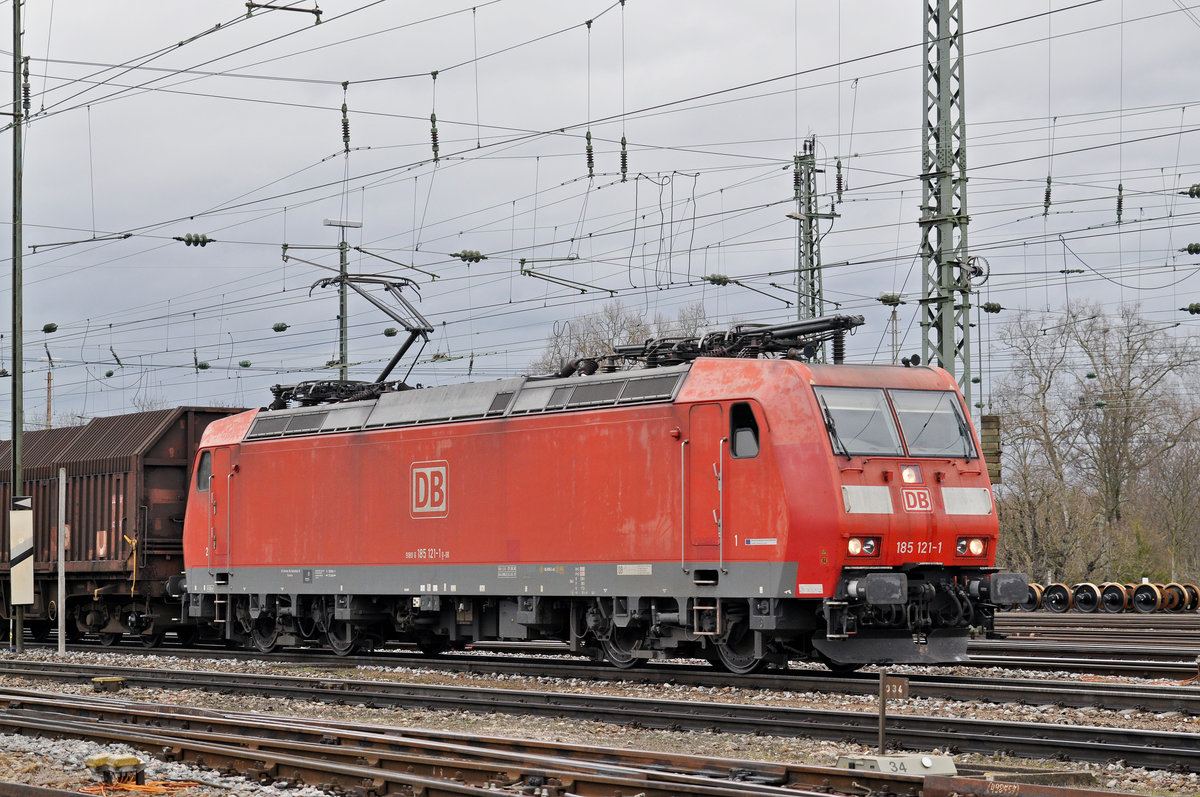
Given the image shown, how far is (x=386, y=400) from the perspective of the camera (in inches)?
862

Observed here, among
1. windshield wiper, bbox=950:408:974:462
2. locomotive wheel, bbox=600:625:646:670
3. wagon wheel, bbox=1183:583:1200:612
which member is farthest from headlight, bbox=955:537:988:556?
wagon wheel, bbox=1183:583:1200:612

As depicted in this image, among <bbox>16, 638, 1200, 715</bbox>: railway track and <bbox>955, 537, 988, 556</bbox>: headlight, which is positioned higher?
<bbox>955, 537, 988, 556</bbox>: headlight

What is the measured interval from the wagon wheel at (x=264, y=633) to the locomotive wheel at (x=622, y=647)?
298 inches

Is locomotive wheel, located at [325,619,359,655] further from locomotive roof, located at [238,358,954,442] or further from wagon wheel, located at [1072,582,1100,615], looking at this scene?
wagon wheel, located at [1072,582,1100,615]

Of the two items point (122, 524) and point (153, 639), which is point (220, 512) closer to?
point (122, 524)

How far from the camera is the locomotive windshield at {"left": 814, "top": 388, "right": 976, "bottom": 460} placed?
53.3 ft

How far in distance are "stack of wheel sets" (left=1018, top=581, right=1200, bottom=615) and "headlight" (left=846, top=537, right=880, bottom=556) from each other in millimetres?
21663

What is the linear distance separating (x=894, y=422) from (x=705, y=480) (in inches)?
92.9

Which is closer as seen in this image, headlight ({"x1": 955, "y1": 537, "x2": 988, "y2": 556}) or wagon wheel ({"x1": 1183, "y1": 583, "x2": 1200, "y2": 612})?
headlight ({"x1": 955, "y1": 537, "x2": 988, "y2": 556})

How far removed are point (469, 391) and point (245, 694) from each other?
5.53m

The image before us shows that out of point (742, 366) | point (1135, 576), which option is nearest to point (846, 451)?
point (742, 366)

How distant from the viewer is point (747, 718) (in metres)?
13.2

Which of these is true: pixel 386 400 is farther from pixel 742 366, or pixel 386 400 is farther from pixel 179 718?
pixel 179 718

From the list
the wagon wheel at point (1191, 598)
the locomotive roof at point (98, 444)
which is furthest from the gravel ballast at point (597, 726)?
the wagon wheel at point (1191, 598)
